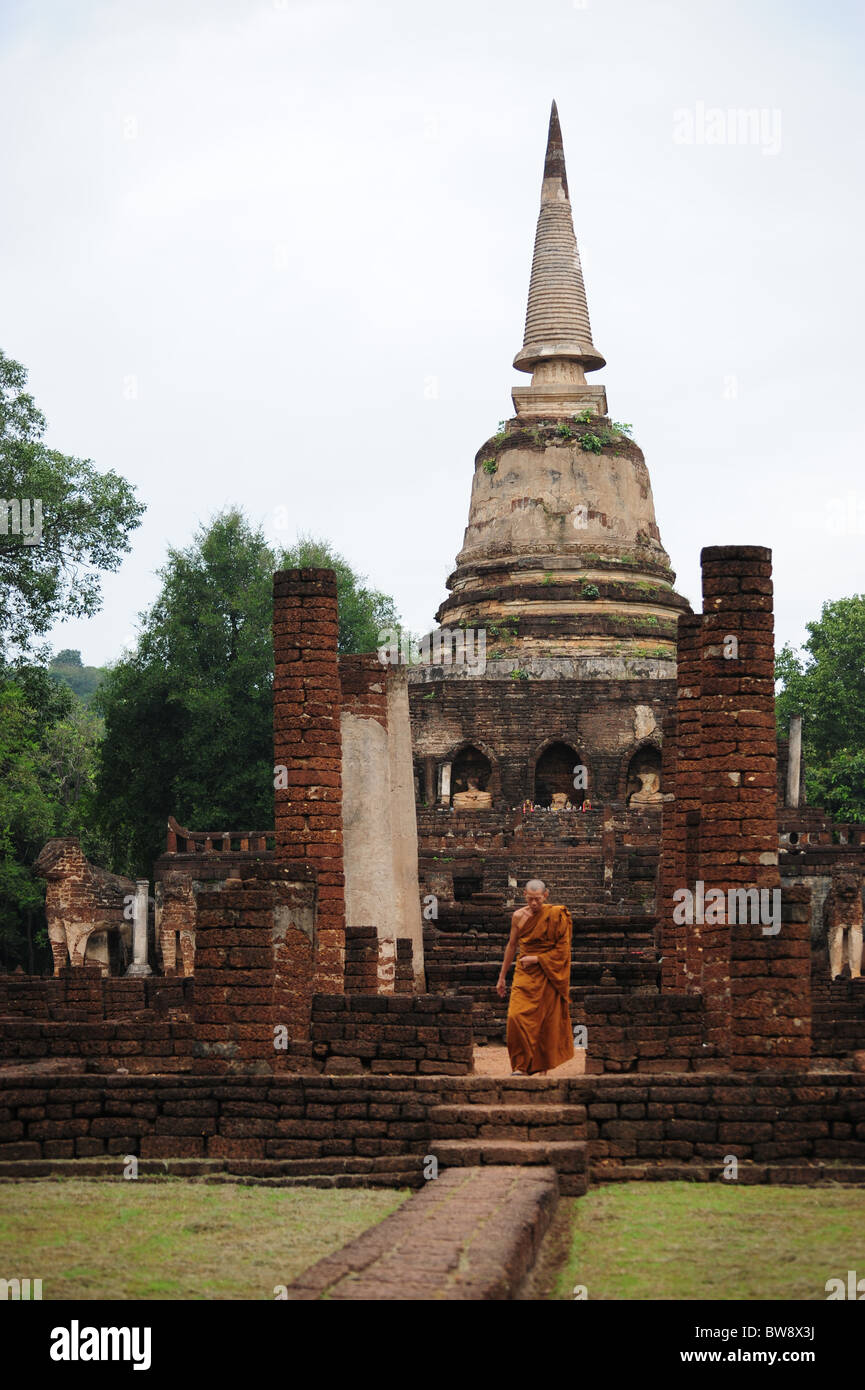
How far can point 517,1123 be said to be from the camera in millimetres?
10117

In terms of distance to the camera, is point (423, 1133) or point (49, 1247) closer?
point (49, 1247)

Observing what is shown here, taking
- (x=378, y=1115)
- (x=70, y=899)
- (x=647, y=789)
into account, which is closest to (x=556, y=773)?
(x=647, y=789)

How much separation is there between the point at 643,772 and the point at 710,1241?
26.6 m

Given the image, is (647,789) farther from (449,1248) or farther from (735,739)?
(449,1248)

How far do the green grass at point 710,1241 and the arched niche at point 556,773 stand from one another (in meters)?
25.0

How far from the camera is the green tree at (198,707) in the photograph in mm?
36031

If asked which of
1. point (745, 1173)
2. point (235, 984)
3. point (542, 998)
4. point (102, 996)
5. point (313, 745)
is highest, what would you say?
point (313, 745)

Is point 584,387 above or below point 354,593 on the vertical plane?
above

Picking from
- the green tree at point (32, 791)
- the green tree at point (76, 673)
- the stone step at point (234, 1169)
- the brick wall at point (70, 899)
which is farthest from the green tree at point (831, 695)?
the green tree at point (76, 673)

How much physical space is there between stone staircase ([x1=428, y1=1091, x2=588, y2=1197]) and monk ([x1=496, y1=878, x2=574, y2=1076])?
45.8 inches

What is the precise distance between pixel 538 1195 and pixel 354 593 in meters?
35.7
